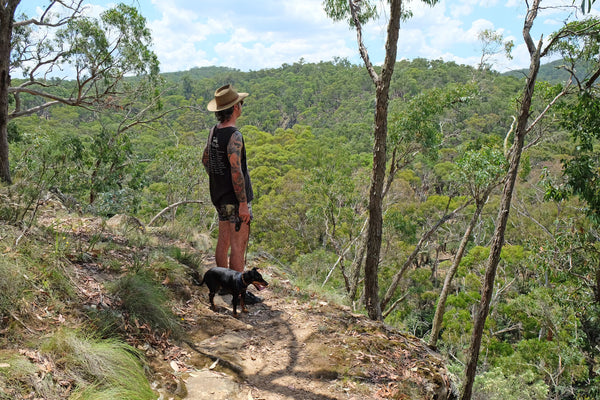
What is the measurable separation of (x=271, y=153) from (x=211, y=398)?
124 feet

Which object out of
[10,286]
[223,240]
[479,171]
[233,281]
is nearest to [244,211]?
[223,240]

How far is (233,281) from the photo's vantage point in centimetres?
384

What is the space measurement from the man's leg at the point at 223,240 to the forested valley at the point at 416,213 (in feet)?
4.56

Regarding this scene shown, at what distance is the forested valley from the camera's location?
27.2ft

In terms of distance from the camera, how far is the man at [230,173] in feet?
12.8

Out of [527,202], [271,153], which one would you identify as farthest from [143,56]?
[271,153]

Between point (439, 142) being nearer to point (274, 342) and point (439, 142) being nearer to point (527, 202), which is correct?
point (274, 342)

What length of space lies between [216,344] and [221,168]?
5.30ft

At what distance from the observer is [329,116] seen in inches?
2864

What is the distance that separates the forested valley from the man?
137 centimetres

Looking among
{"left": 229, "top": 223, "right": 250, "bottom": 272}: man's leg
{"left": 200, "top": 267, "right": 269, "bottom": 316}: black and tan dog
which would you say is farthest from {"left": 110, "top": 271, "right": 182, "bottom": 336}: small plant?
{"left": 229, "top": 223, "right": 250, "bottom": 272}: man's leg

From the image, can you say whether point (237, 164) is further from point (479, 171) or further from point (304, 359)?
point (479, 171)

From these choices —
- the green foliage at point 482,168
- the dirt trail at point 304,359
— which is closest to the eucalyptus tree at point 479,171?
the green foliage at point 482,168

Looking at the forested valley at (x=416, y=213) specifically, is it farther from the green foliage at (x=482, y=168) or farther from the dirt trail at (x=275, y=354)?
the dirt trail at (x=275, y=354)
